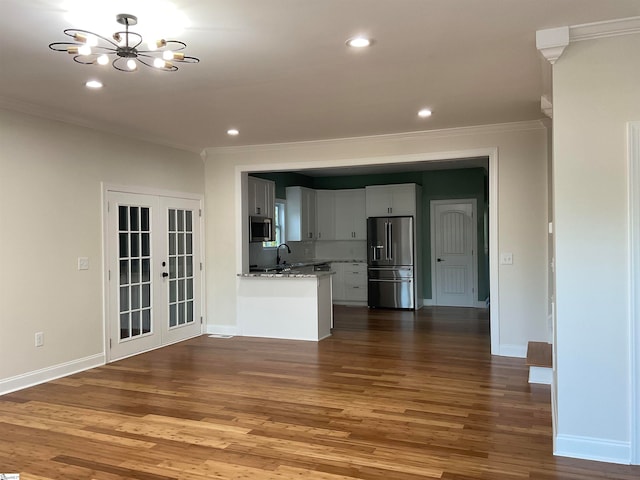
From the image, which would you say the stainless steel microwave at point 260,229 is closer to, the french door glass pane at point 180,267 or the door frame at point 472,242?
the french door glass pane at point 180,267

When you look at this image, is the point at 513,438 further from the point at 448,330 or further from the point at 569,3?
the point at 448,330

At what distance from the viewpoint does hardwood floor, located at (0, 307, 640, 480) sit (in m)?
2.99

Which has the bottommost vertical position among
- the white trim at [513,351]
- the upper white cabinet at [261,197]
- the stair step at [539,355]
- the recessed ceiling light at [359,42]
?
the white trim at [513,351]

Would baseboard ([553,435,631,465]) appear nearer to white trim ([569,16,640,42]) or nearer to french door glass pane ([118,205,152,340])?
white trim ([569,16,640,42])

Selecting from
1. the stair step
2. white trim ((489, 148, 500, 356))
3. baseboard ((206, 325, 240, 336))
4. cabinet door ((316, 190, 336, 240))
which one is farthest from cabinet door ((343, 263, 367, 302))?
the stair step

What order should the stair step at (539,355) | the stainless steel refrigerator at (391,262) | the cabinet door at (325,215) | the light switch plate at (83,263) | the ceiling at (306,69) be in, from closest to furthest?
the ceiling at (306,69)
the stair step at (539,355)
the light switch plate at (83,263)
the stainless steel refrigerator at (391,262)
the cabinet door at (325,215)

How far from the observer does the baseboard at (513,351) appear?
18.4 ft

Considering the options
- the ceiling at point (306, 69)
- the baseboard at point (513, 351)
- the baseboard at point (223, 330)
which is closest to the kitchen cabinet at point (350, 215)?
the baseboard at point (223, 330)

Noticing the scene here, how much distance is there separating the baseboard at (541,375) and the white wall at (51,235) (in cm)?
428

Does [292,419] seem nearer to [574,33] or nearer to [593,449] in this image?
[593,449]

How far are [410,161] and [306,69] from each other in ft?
8.79

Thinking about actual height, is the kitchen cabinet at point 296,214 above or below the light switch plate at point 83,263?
above

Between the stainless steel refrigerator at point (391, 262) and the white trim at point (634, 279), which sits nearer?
the white trim at point (634, 279)

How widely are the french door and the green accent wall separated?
2629 mm
